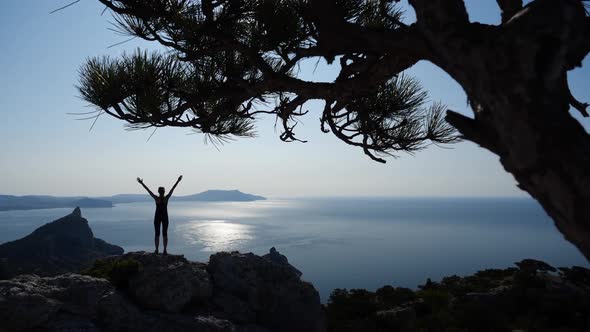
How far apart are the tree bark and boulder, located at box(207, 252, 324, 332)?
6.56 meters

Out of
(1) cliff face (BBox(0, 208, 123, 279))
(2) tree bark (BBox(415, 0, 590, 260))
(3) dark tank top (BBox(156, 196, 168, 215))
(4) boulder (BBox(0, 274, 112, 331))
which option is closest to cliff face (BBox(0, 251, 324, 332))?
(4) boulder (BBox(0, 274, 112, 331))

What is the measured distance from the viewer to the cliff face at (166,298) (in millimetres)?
5754

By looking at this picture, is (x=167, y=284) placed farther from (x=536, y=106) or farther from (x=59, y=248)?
(x=59, y=248)

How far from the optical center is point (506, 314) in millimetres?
9297

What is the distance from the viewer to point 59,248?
73.2m

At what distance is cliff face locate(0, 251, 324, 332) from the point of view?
5.75m

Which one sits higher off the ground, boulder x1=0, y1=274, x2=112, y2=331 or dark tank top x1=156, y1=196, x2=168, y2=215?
dark tank top x1=156, y1=196, x2=168, y2=215

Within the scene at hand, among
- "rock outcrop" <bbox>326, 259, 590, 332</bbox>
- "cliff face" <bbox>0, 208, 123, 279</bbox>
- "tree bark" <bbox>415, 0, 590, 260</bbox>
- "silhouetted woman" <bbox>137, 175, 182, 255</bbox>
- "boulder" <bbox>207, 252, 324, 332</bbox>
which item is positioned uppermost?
"tree bark" <bbox>415, 0, 590, 260</bbox>

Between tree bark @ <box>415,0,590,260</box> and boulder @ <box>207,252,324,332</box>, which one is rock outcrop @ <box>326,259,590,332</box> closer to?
boulder @ <box>207,252,324,332</box>

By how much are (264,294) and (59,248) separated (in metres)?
83.0

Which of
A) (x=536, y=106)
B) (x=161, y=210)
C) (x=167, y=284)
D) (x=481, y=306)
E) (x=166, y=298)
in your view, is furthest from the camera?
(x=481, y=306)

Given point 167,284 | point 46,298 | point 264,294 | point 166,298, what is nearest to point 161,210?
point 167,284

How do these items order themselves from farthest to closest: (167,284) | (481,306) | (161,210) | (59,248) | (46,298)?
1. (59,248)
2. (481,306)
3. (161,210)
4. (167,284)
5. (46,298)

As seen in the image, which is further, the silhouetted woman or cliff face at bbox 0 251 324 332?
the silhouetted woman
